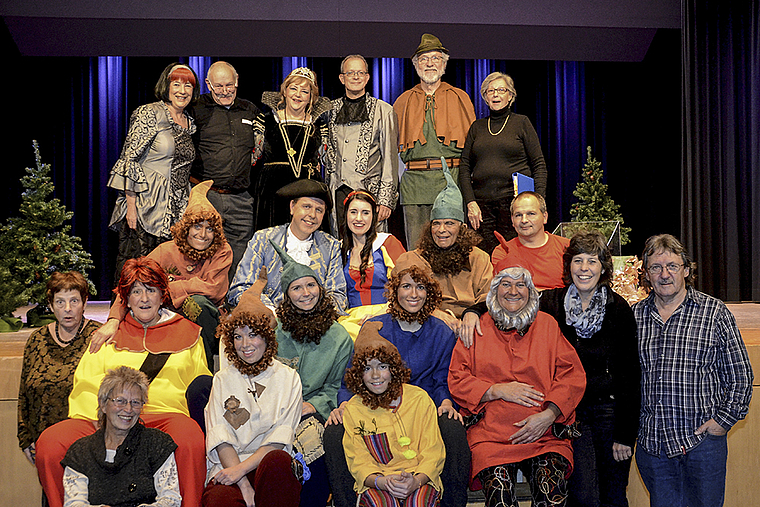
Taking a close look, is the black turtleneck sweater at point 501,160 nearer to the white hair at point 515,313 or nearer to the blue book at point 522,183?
the blue book at point 522,183

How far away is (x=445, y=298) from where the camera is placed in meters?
4.01

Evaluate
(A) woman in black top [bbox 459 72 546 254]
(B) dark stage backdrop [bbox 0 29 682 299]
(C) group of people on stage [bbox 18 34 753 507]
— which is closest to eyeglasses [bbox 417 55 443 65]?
(A) woman in black top [bbox 459 72 546 254]

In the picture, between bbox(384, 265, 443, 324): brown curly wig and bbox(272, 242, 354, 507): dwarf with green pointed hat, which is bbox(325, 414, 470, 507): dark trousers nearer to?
bbox(272, 242, 354, 507): dwarf with green pointed hat

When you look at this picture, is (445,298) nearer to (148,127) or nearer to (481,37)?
(148,127)

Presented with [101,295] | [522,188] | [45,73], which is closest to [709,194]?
[522,188]

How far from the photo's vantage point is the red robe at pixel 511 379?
3143 millimetres

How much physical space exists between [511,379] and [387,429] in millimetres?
611

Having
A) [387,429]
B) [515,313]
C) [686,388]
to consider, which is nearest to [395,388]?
[387,429]

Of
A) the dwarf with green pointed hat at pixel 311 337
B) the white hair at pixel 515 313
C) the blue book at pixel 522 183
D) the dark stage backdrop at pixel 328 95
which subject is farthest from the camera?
the dark stage backdrop at pixel 328 95

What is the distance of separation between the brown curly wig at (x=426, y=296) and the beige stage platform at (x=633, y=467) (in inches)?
58.0

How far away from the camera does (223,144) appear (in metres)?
4.74

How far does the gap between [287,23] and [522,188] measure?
3.92 m

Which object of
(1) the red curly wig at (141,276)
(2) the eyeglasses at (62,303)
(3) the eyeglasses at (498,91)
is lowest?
(2) the eyeglasses at (62,303)

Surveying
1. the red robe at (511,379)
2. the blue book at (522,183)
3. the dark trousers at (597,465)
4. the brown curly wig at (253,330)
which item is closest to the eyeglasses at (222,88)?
the blue book at (522,183)
